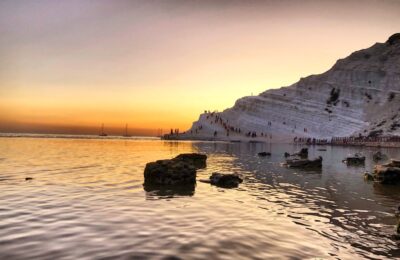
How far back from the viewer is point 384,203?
2339cm

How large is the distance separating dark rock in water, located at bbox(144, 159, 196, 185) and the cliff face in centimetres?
13943

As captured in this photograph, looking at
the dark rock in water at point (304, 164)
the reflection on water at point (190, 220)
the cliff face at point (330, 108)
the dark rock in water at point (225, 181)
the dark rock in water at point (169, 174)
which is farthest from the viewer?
the cliff face at point (330, 108)

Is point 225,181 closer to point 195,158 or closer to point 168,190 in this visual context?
point 168,190

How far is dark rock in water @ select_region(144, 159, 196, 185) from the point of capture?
2823 cm

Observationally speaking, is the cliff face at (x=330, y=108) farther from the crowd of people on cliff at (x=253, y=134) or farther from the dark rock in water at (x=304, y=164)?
the dark rock in water at (x=304, y=164)

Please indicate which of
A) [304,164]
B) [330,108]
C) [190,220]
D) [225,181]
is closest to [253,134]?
[330,108]

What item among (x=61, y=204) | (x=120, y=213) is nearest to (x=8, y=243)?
(x=120, y=213)

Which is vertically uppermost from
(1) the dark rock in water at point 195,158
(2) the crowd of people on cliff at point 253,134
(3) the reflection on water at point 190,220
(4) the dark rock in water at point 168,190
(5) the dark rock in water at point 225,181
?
(2) the crowd of people on cliff at point 253,134

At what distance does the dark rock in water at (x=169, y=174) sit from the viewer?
1112 inches

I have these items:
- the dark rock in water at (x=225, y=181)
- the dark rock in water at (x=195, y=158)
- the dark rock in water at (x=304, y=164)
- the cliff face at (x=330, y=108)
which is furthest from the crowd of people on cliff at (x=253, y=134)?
the dark rock in water at (x=225, y=181)

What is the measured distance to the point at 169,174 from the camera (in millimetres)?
28531

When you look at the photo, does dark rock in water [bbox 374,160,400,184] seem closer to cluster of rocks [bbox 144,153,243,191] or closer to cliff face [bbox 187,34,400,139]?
cluster of rocks [bbox 144,153,243,191]

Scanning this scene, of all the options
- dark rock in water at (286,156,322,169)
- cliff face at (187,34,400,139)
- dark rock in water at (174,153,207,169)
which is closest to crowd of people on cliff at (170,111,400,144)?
cliff face at (187,34,400,139)

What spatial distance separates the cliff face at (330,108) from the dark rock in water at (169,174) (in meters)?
139
